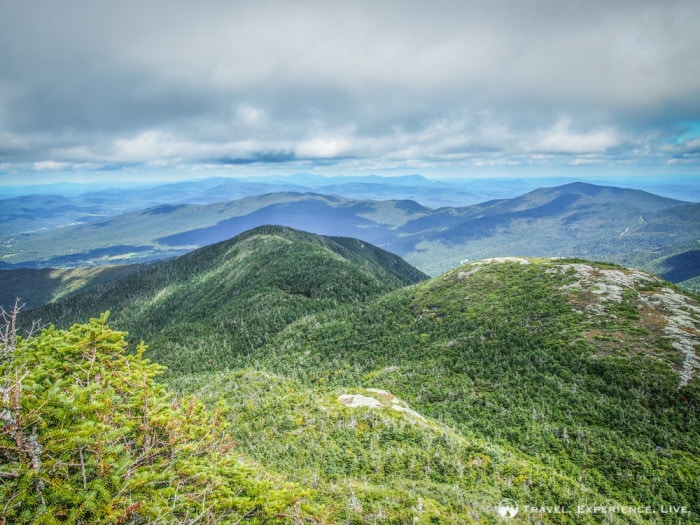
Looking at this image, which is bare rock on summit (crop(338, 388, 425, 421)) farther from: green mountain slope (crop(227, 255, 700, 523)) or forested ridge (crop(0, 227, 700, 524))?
green mountain slope (crop(227, 255, 700, 523))

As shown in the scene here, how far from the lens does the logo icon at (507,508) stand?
3357 cm

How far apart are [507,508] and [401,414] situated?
23.5 metres

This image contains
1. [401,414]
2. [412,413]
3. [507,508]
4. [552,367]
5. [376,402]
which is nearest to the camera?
[507,508]

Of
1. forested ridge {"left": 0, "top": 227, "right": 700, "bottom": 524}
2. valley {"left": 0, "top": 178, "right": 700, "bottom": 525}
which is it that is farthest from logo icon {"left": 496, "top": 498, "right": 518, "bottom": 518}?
forested ridge {"left": 0, "top": 227, "right": 700, "bottom": 524}

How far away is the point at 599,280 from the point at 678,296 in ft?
58.4

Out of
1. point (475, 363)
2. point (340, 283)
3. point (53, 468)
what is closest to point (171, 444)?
point (53, 468)

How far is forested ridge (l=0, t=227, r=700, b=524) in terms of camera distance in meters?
14.3

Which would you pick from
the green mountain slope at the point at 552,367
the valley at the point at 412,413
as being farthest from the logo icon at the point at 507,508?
the green mountain slope at the point at 552,367

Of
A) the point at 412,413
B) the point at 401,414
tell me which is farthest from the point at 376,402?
the point at 412,413

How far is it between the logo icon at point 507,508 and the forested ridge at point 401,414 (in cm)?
81

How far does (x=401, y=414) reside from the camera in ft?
188

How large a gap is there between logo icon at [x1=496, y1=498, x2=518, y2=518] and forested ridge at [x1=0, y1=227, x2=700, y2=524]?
2.67 feet

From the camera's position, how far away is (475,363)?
283ft

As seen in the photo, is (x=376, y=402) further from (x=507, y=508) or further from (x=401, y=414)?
(x=507, y=508)
